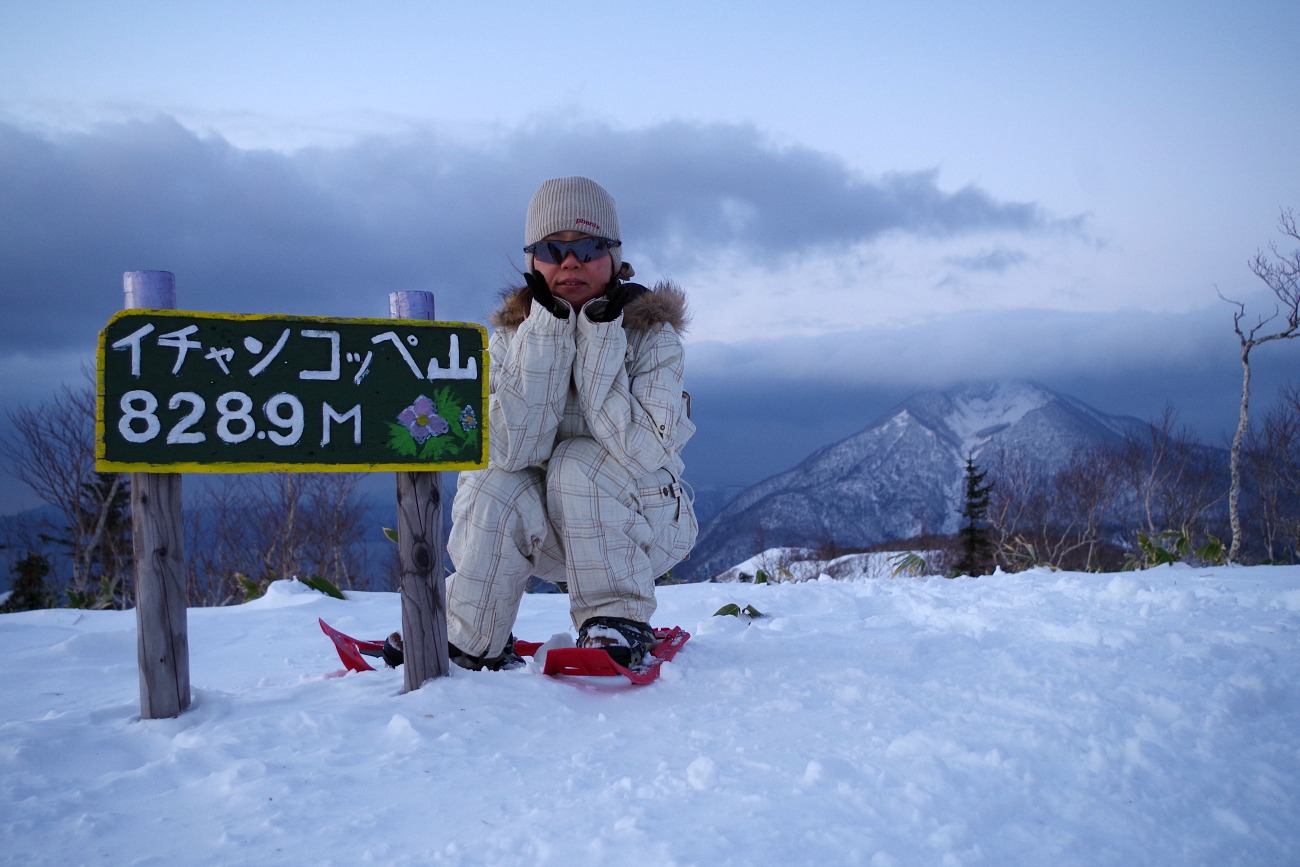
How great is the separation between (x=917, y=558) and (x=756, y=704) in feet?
15.4

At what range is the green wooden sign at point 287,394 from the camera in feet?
7.14

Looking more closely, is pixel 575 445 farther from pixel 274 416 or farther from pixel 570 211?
pixel 274 416

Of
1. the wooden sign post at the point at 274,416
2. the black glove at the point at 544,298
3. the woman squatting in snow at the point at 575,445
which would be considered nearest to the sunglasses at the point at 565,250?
the woman squatting in snow at the point at 575,445

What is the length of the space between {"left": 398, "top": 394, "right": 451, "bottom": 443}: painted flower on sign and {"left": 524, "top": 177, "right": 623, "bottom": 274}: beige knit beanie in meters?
0.66

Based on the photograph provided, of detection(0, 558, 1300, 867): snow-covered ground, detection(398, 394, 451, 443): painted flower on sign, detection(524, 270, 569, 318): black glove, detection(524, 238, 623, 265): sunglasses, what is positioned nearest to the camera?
detection(0, 558, 1300, 867): snow-covered ground

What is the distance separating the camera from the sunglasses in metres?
2.66

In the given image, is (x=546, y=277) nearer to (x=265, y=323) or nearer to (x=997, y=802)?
(x=265, y=323)

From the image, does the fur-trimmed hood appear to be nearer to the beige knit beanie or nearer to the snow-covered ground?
the beige knit beanie

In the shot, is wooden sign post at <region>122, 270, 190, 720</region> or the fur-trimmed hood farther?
the fur-trimmed hood

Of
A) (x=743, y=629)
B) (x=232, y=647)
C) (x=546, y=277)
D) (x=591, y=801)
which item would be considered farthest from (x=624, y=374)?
(x=232, y=647)

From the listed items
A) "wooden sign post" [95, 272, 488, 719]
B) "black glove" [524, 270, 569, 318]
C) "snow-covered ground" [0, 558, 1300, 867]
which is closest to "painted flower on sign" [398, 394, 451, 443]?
"wooden sign post" [95, 272, 488, 719]

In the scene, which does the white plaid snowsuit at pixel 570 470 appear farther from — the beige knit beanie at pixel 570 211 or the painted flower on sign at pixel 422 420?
the beige knit beanie at pixel 570 211

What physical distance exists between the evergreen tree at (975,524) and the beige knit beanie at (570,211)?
26151 millimetres

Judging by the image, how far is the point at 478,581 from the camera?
101 inches
